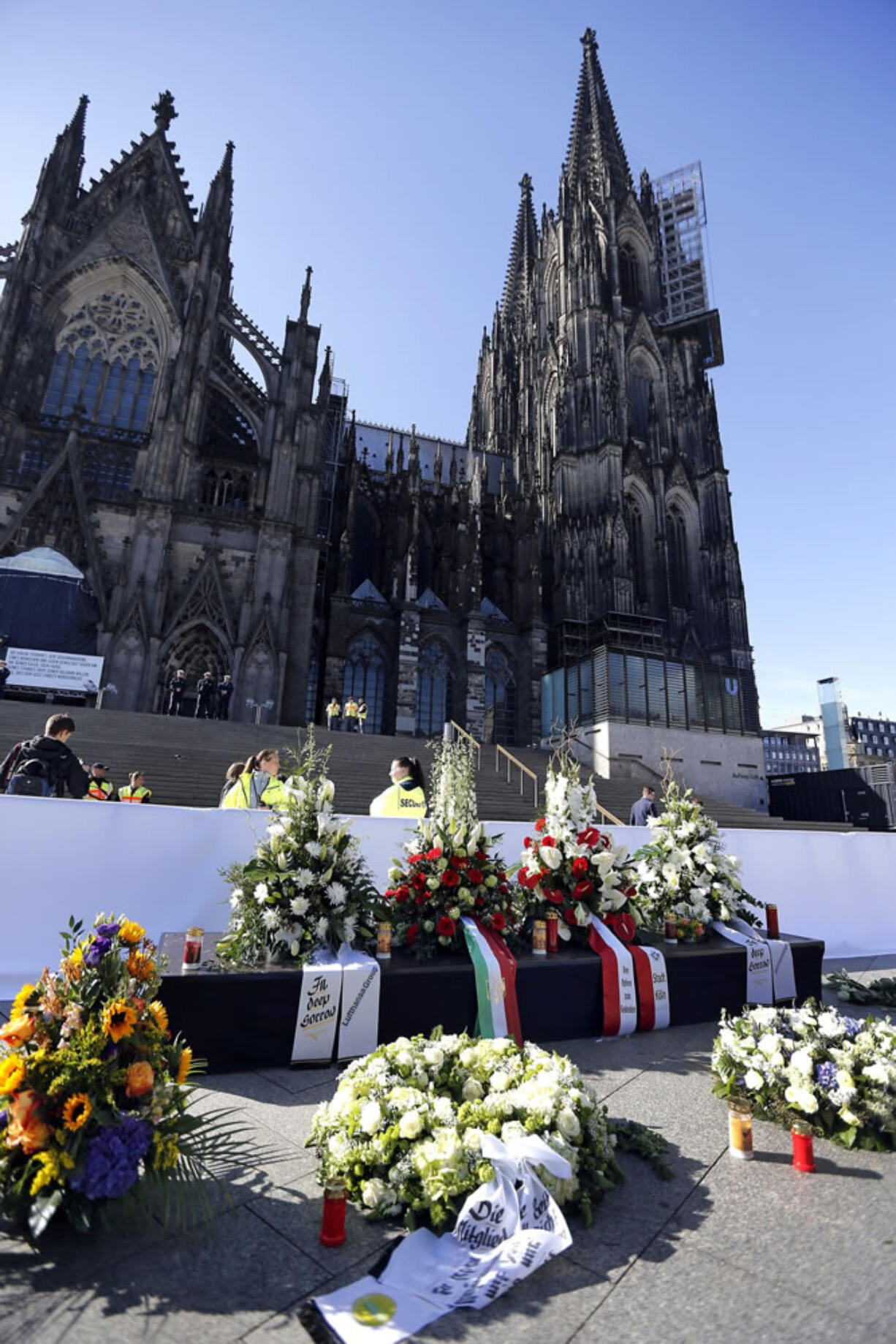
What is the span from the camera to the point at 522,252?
54.8 metres

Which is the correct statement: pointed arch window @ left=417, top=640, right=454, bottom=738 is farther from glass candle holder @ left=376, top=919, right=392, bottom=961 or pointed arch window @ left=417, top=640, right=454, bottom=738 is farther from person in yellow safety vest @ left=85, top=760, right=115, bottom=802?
glass candle holder @ left=376, top=919, right=392, bottom=961

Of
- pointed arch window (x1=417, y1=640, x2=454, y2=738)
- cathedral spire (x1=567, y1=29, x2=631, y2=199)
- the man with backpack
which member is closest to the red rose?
the man with backpack

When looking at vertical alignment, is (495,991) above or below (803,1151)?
above

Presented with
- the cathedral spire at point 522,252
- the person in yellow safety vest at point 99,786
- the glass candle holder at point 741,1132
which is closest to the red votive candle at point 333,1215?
the glass candle holder at point 741,1132

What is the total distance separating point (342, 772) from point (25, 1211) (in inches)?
467

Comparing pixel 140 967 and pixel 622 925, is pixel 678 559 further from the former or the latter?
pixel 140 967

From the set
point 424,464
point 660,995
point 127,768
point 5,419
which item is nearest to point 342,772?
point 127,768

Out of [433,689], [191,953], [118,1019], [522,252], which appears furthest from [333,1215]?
[522,252]

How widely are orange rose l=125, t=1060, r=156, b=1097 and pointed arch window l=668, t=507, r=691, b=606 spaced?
3502 centimetres

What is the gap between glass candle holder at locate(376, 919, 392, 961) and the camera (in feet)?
13.5

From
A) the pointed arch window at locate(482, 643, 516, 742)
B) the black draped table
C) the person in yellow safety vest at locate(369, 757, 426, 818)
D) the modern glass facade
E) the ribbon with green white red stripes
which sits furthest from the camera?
the pointed arch window at locate(482, 643, 516, 742)

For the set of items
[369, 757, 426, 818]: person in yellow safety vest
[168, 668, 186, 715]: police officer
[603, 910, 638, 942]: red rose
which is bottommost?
[603, 910, 638, 942]: red rose

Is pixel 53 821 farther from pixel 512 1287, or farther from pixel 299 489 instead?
pixel 299 489

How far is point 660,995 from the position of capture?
14.8 ft
